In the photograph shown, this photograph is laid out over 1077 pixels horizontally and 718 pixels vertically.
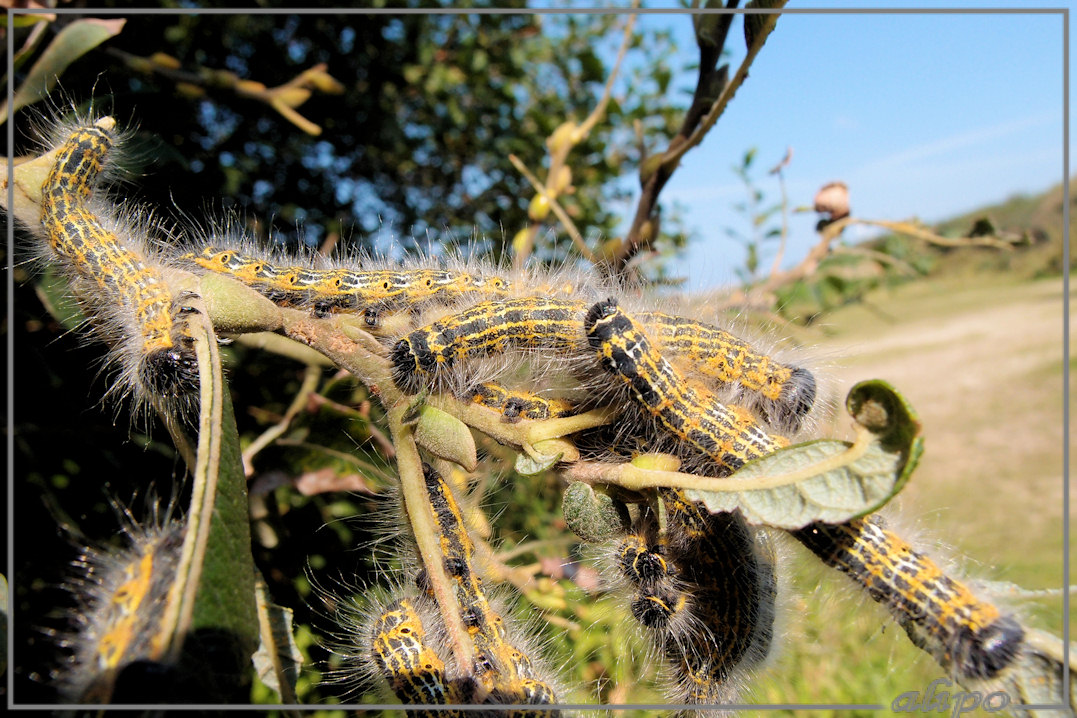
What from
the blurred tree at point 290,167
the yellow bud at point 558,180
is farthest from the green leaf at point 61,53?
the yellow bud at point 558,180

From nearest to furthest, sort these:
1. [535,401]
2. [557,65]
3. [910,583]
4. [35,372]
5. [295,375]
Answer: [910,583] < [535,401] < [35,372] < [295,375] < [557,65]

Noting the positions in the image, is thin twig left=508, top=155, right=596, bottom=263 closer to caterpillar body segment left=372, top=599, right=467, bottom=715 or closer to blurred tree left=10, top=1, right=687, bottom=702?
blurred tree left=10, top=1, right=687, bottom=702

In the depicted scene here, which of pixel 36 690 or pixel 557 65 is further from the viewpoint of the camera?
pixel 557 65

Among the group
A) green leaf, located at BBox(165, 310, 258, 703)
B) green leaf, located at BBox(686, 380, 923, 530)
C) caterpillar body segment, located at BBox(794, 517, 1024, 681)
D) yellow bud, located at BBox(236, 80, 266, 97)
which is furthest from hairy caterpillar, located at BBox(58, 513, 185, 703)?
→ yellow bud, located at BBox(236, 80, 266, 97)

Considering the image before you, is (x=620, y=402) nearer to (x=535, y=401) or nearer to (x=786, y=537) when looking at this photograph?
(x=535, y=401)

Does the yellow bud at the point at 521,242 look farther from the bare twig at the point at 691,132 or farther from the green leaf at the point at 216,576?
the green leaf at the point at 216,576

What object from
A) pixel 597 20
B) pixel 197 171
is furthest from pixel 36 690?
pixel 597 20
